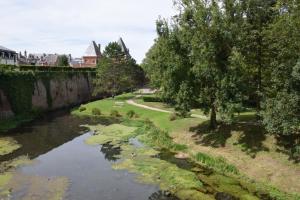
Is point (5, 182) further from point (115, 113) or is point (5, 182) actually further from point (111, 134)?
point (115, 113)

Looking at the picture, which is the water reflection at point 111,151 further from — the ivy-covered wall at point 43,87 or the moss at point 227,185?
the ivy-covered wall at point 43,87

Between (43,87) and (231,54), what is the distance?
1728 inches

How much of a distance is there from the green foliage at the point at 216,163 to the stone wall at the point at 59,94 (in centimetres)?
3319

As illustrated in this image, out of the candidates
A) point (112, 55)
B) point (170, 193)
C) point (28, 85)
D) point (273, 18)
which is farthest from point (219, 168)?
point (112, 55)

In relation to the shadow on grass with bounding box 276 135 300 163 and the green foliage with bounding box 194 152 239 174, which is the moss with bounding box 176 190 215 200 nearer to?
the green foliage with bounding box 194 152 239 174

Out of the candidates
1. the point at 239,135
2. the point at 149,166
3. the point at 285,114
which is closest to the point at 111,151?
the point at 149,166

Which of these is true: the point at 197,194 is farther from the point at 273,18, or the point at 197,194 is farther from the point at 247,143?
the point at 273,18

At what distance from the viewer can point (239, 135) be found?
35.9 metres

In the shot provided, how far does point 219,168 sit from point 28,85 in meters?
42.0

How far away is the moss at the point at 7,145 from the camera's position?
126 ft

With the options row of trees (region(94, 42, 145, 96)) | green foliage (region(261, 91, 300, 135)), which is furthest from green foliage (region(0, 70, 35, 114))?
green foliage (region(261, 91, 300, 135))

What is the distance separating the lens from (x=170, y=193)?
26.4 m

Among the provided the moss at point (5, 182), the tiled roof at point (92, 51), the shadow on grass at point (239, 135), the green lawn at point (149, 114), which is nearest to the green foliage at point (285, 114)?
the shadow on grass at point (239, 135)

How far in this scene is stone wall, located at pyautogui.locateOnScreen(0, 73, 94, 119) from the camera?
188 ft
